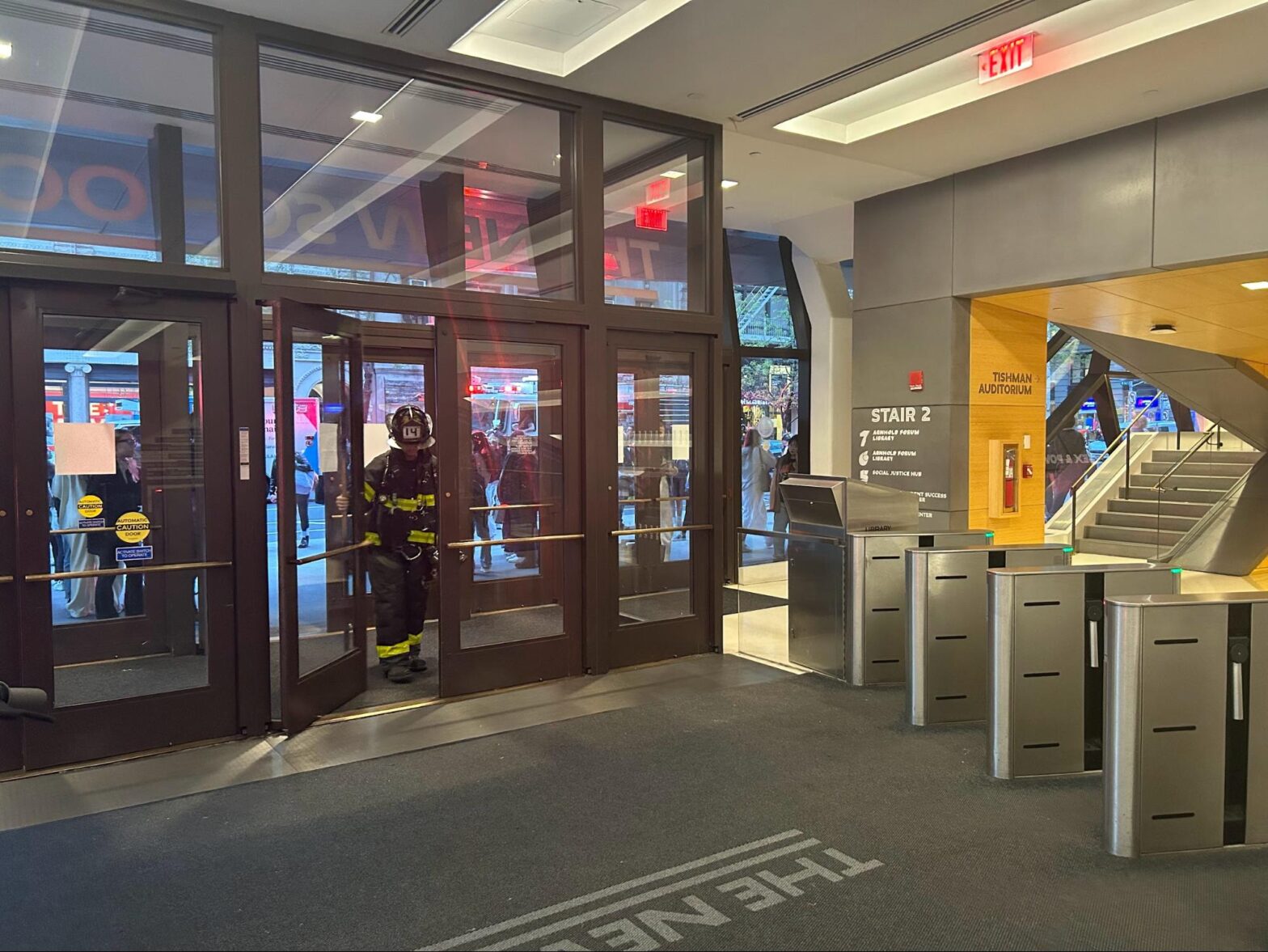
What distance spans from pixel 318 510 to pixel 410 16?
2653 millimetres

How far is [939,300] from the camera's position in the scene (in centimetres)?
752

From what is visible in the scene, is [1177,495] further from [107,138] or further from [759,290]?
[107,138]

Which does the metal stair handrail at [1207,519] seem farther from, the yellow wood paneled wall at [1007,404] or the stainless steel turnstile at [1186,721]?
the stainless steel turnstile at [1186,721]

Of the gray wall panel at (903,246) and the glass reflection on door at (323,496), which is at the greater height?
the gray wall panel at (903,246)

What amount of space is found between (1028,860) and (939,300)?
5239 millimetres

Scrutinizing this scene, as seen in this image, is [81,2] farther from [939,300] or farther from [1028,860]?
[939,300]

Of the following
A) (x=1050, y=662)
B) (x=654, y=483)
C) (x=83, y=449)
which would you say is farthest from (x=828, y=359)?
(x=83, y=449)

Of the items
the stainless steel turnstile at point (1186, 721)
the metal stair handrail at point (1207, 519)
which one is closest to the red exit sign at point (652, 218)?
the stainless steel turnstile at point (1186, 721)

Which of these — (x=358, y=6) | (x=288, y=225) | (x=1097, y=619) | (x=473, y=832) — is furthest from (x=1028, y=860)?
(x=358, y=6)

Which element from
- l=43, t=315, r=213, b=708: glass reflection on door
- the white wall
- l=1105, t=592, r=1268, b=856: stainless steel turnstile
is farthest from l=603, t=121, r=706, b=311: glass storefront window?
the white wall

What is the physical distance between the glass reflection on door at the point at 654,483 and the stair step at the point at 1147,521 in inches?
345

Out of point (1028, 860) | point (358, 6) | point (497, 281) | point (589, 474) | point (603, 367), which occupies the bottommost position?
point (1028, 860)

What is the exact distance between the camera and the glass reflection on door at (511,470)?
17.8ft

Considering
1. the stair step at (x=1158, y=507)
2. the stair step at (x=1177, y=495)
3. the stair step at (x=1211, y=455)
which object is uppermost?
the stair step at (x=1211, y=455)
